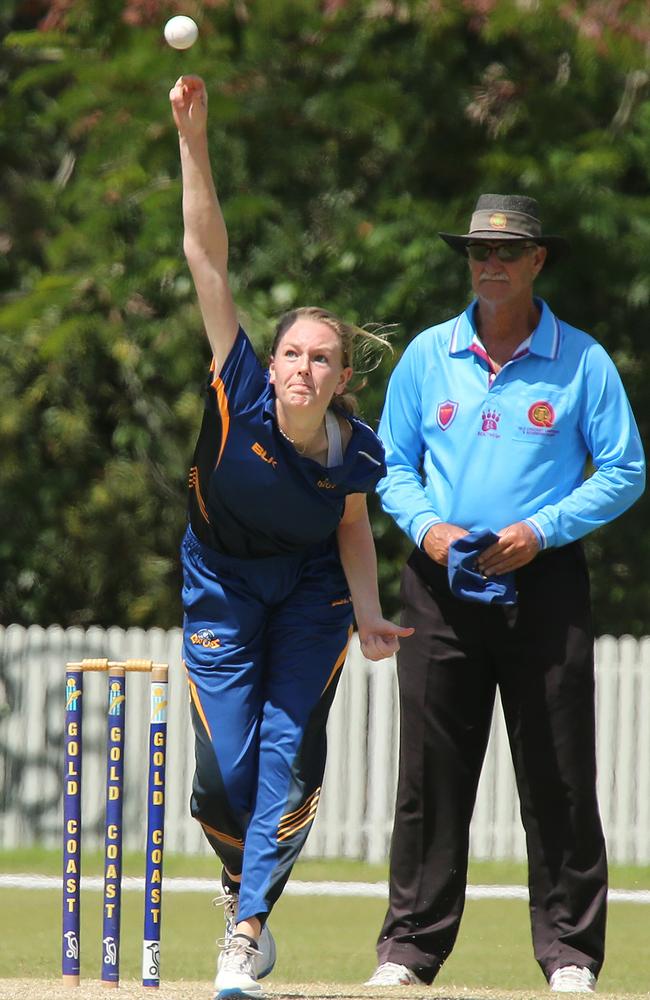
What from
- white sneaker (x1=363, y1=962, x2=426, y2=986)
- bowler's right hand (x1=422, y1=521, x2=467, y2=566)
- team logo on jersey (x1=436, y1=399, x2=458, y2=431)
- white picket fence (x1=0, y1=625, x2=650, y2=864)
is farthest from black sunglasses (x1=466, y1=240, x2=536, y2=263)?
white picket fence (x1=0, y1=625, x2=650, y2=864)

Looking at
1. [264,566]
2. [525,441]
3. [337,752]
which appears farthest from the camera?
[337,752]

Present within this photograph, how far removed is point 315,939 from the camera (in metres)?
7.18

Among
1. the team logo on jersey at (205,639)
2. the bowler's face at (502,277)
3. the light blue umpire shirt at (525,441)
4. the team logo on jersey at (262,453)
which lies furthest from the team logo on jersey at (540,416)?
the team logo on jersey at (205,639)

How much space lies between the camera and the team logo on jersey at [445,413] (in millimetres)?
5503

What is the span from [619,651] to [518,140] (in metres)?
3.26

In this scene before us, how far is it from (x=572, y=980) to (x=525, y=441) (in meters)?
1.62

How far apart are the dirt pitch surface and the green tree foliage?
5745mm

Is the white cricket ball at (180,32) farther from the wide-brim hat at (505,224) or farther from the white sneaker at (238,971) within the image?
the white sneaker at (238,971)

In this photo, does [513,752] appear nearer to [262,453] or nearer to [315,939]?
[262,453]

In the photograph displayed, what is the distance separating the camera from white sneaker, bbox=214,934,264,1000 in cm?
432

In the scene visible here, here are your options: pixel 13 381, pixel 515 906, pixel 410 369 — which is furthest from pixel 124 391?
pixel 410 369

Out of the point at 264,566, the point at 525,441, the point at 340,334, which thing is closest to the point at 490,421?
the point at 525,441

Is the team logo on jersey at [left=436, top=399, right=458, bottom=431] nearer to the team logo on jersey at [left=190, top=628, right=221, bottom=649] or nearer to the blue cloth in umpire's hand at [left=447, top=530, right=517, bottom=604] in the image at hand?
the blue cloth in umpire's hand at [left=447, top=530, right=517, bottom=604]

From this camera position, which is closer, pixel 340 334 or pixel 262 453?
pixel 262 453
